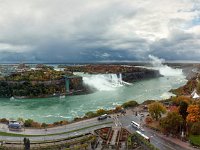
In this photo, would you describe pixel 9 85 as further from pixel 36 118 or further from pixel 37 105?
pixel 36 118

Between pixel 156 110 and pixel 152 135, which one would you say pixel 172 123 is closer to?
pixel 152 135

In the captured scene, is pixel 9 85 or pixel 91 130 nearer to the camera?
pixel 91 130

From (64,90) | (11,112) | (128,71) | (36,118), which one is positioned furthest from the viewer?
(128,71)

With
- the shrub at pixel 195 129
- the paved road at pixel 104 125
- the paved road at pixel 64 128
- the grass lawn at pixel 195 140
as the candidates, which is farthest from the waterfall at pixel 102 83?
the grass lawn at pixel 195 140

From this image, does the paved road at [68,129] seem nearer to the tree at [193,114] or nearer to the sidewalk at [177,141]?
the sidewalk at [177,141]

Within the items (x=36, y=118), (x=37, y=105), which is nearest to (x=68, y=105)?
(x=37, y=105)

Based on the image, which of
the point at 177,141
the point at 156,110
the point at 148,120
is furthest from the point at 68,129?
the point at 177,141

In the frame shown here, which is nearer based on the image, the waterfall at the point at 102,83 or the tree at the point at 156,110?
the tree at the point at 156,110

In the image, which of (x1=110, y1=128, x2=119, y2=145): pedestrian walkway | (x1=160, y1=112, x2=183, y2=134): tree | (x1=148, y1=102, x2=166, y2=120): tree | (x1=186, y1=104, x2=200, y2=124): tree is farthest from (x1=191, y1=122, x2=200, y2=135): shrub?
(x1=110, y1=128, x2=119, y2=145): pedestrian walkway
